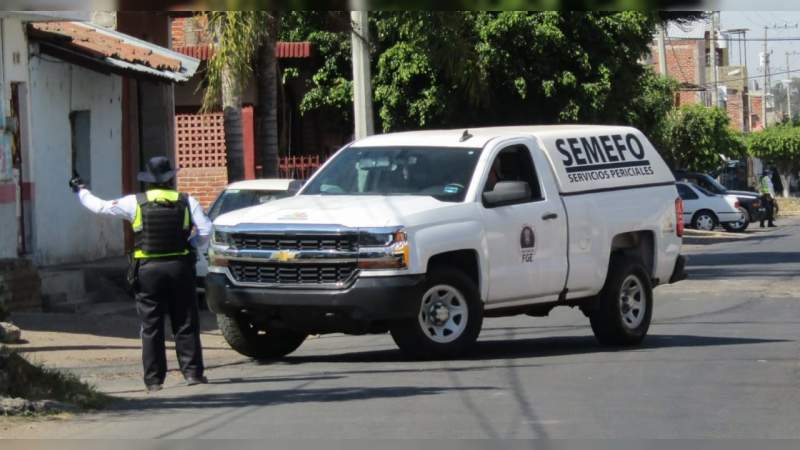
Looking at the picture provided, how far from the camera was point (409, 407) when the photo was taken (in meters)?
9.95

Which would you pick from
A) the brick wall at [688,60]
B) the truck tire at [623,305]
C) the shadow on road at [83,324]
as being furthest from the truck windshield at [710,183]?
the brick wall at [688,60]

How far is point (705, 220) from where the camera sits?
4169 cm

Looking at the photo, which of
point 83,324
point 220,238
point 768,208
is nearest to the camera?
point 220,238

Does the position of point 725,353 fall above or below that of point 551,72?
below

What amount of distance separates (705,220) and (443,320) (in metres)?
30.3

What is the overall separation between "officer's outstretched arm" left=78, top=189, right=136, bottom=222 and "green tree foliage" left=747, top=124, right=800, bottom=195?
5801 centimetres

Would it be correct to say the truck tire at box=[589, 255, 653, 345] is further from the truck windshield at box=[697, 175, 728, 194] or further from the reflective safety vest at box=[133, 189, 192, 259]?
the truck windshield at box=[697, 175, 728, 194]

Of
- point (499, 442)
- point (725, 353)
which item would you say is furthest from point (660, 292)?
point (499, 442)

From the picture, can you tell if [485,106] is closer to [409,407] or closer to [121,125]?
[121,125]

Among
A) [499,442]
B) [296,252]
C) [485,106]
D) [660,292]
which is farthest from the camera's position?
[485,106]

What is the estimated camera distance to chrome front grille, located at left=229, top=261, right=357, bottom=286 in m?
12.2

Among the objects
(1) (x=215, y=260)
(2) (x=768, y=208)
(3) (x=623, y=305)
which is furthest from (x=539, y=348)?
Answer: (2) (x=768, y=208)

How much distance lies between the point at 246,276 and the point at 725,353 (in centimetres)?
453

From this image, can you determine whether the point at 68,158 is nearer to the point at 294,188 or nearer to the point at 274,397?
the point at 294,188
